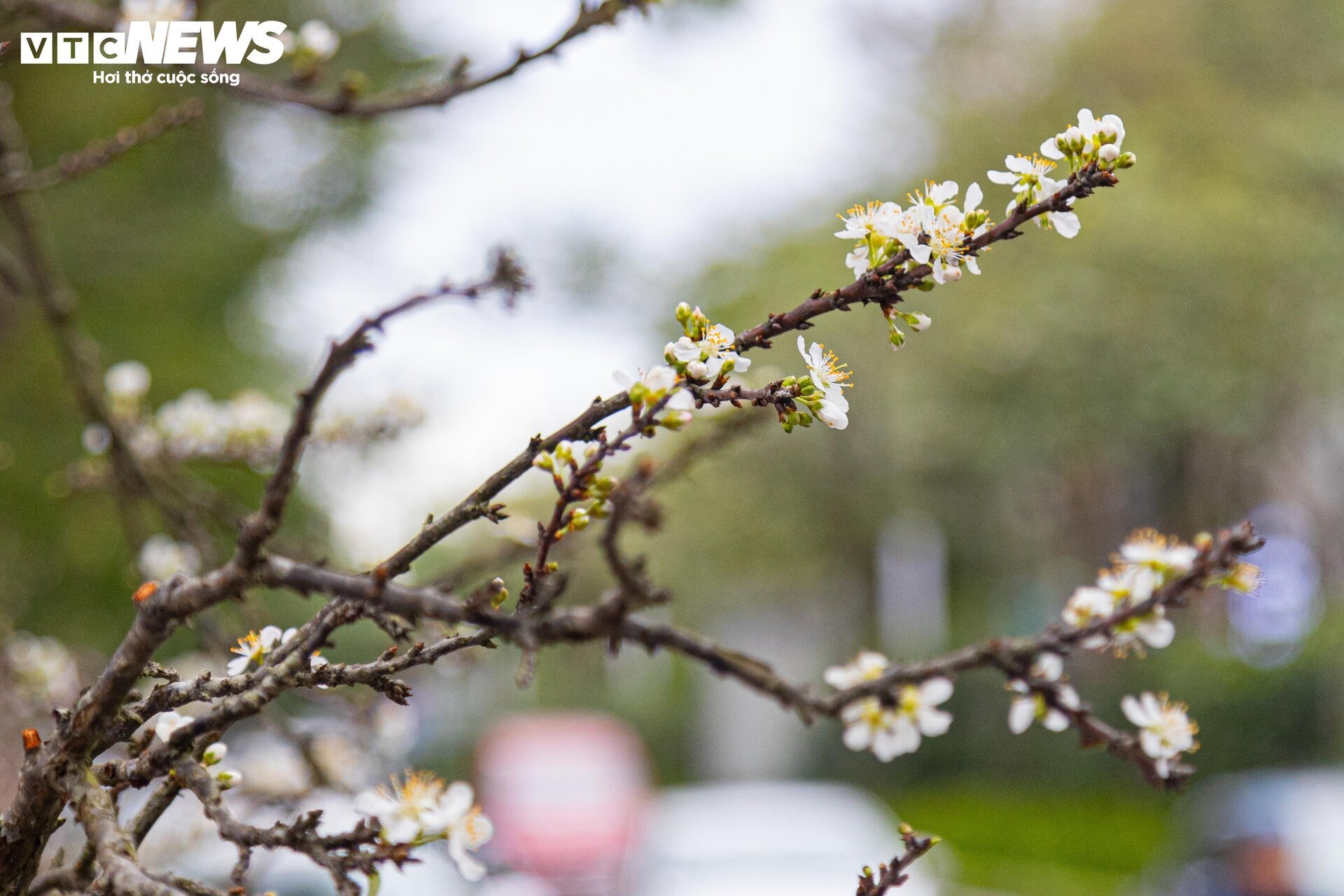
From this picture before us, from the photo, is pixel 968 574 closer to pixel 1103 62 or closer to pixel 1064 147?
pixel 1103 62

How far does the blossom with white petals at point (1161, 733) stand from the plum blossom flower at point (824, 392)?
15.8 inches

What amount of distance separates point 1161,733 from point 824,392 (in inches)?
19.0

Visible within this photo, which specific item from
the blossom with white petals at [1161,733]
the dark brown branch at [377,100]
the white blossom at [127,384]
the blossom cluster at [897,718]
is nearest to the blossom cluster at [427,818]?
the blossom cluster at [897,718]

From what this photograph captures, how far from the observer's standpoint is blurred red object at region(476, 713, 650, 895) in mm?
9695

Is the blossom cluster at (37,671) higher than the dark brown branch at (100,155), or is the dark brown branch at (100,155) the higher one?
the dark brown branch at (100,155)

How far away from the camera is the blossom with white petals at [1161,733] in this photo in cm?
108

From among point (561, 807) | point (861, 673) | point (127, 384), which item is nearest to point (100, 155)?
point (127, 384)

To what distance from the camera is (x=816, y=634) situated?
19.9m

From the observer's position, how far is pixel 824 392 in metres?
1.01

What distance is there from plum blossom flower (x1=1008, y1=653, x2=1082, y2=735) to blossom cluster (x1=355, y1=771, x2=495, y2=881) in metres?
0.49

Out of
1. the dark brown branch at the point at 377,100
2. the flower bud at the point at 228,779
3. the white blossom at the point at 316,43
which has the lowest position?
the flower bud at the point at 228,779

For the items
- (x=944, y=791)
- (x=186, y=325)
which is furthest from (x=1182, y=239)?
(x=186, y=325)

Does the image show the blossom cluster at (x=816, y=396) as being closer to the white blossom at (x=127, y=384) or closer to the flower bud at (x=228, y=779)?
the flower bud at (x=228, y=779)

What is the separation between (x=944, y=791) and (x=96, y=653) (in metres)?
11.0
